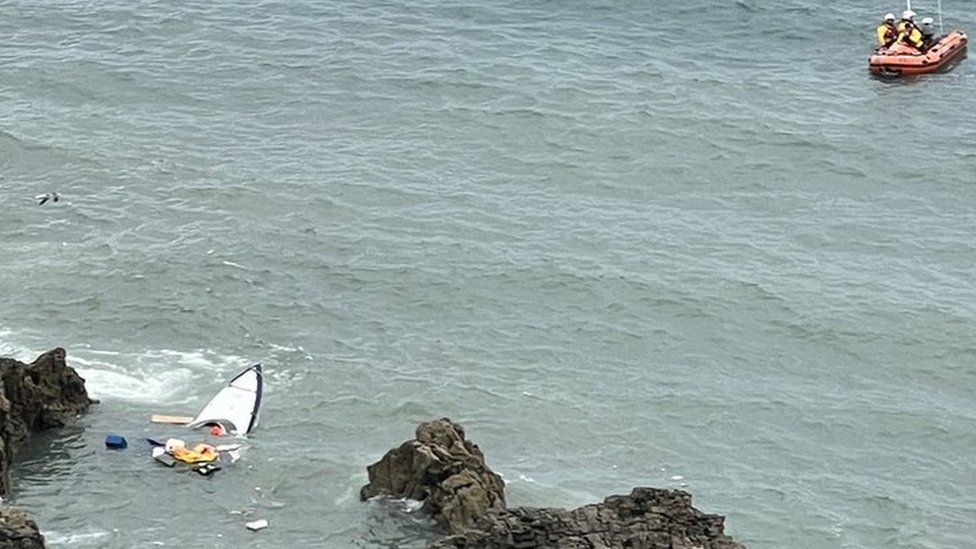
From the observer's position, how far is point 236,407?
44281 millimetres

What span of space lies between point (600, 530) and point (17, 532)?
939 cm

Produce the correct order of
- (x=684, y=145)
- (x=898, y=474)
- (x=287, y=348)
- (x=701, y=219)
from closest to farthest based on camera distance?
(x=898, y=474) → (x=287, y=348) → (x=701, y=219) → (x=684, y=145)

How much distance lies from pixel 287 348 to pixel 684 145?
17.2 metres

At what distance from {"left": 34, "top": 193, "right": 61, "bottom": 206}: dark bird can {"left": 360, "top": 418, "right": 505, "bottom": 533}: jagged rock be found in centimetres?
1984

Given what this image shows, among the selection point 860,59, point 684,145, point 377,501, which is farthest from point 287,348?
point 860,59

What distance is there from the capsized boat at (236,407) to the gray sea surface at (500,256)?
50 cm

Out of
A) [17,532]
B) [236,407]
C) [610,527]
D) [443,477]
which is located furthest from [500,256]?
[17,532]

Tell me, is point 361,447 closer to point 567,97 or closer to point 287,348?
point 287,348

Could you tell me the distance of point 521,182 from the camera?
58.7 meters

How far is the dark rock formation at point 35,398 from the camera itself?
40969 mm

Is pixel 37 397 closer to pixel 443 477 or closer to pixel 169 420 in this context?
pixel 169 420

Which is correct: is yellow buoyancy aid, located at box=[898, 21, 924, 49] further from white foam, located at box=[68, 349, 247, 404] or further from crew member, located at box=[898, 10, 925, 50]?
white foam, located at box=[68, 349, 247, 404]

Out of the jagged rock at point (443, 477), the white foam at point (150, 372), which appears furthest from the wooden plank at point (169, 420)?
the jagged rock at point (443, 477)

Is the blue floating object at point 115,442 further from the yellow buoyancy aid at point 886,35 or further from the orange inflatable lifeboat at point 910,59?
the yellow buoyancy aid at point 886,35
